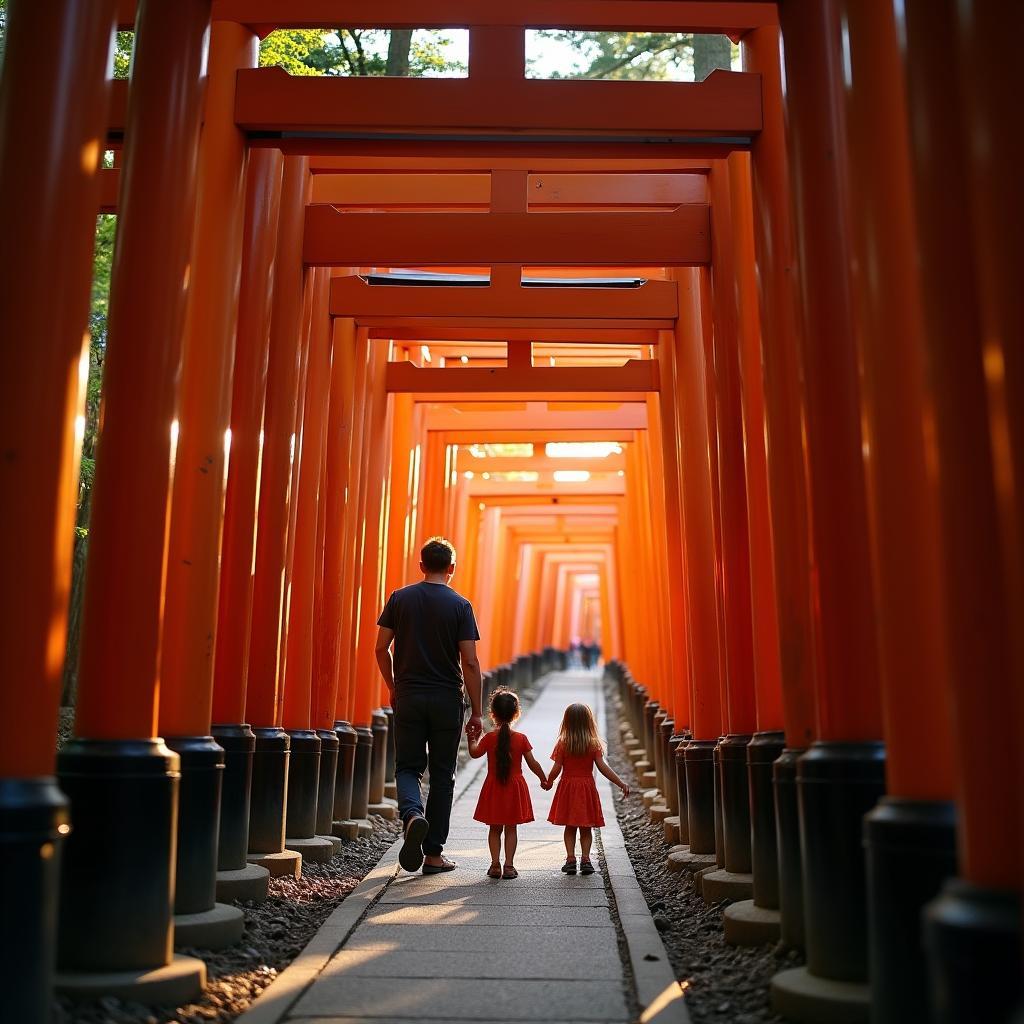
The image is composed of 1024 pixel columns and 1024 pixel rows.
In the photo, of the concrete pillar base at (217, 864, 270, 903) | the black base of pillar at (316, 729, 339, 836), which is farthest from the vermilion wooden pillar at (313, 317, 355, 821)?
the concrete pillar base at (217, 864, 270, 903)

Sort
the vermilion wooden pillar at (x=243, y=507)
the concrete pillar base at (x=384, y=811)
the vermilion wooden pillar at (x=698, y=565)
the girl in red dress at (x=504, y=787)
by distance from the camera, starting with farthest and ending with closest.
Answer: the concrete pillar base at (x=384, y=811) < the vermilion wooden pillar at (x=698, y=565) < the girl in red dress at (x=504, y=787) < the vermilion wooden pillar at (x=243, y=507)

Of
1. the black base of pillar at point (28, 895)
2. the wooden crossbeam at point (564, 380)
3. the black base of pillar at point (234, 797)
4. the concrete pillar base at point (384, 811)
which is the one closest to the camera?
the black base of pillar at point (28, 895)

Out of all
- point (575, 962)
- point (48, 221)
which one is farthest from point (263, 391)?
point (575, 962)

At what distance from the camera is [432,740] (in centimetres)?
683

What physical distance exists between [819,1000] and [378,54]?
1160cm

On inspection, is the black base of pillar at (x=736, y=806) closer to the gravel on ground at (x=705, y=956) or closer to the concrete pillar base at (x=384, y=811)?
the gravel on ground at (x=705, y=956)

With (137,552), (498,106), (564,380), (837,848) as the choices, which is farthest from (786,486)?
(564,380)

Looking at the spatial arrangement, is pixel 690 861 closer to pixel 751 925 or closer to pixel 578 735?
pixel 578 735

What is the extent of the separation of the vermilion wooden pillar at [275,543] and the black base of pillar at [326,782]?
3.73 feet

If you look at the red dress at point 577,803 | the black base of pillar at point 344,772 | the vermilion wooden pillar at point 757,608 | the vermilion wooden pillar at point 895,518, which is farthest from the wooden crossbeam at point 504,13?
the black base of pillar at point 344,772

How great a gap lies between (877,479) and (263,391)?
3.90m

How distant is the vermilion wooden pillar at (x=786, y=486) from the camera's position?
4637mm

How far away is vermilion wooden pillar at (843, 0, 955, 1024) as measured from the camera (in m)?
3.31

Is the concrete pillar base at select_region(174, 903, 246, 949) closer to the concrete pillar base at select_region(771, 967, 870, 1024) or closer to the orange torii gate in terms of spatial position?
the orange torii gate
